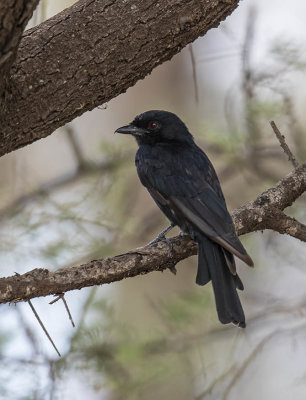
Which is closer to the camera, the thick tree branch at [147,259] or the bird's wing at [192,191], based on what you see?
the thick tree branch at [147,259]

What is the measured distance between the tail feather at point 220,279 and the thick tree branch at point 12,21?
5.46 ft

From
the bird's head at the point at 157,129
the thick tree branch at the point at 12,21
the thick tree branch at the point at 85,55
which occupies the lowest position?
the thick tree branch at the point at 12,21

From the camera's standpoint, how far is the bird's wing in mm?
3543

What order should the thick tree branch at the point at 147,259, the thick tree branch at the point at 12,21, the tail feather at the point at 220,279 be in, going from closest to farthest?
the thick tree branch at the point at 12,21 < the thick tree branch at the point at 147,259 < the tail feather at the point at 220,279

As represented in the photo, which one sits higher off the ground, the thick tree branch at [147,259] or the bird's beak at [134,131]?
the bird's beak at [134,131]

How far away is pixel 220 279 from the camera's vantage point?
11.6 feet

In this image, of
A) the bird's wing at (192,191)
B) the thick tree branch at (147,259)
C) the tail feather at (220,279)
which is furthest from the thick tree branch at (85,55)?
the tail feather at (220,279)

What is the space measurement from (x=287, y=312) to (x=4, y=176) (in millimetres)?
3152

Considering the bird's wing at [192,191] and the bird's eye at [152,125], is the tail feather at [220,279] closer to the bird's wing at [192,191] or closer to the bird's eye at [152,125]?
the bird's wing at [192,191]

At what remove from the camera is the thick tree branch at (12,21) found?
7.42 feet

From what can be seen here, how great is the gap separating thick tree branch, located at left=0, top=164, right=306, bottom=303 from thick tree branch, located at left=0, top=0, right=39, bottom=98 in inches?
37.4

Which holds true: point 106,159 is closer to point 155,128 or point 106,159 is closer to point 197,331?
point 155,128

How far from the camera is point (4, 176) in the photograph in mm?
6523

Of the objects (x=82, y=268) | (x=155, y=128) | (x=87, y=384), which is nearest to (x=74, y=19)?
(x=82, y=268)
